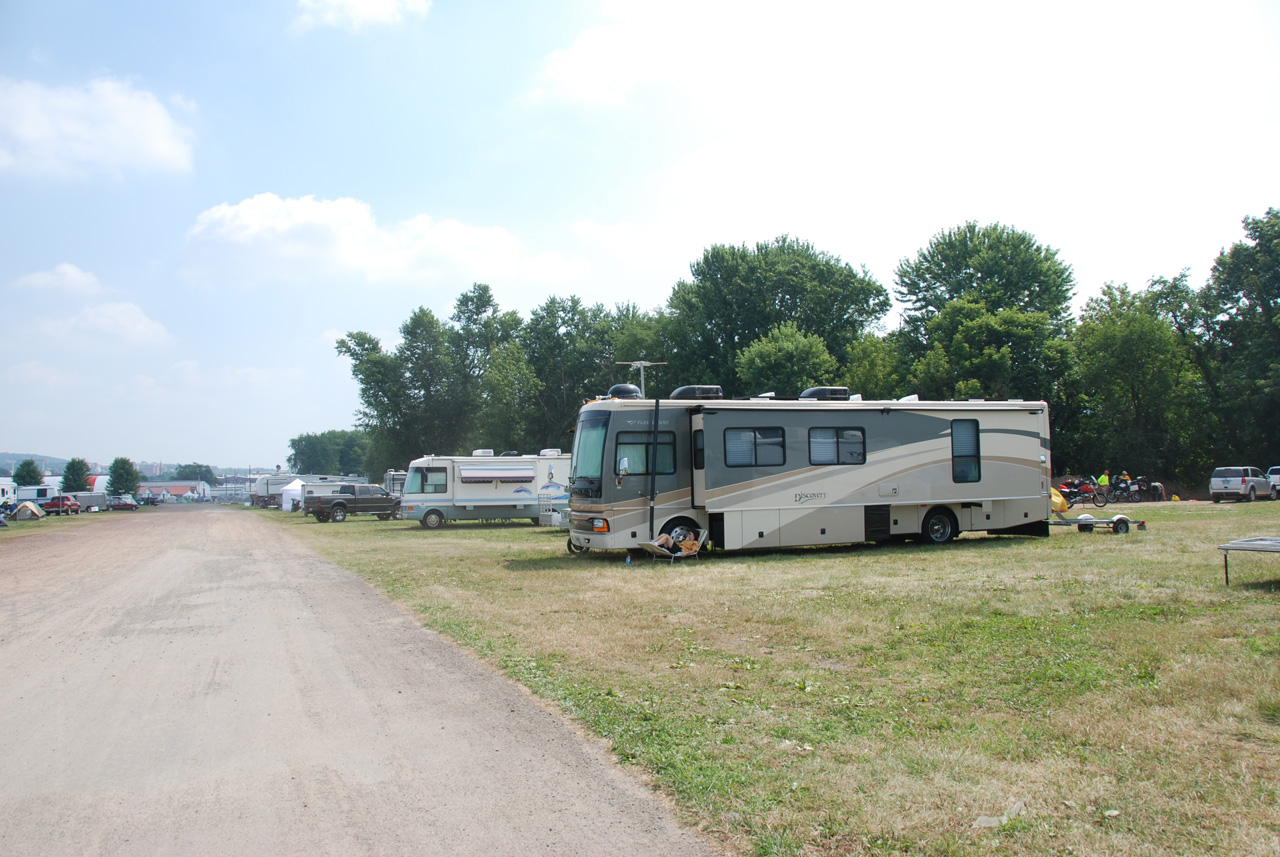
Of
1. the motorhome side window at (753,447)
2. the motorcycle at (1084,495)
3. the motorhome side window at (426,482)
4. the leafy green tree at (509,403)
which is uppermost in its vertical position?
the leafy green tree at (509,403)

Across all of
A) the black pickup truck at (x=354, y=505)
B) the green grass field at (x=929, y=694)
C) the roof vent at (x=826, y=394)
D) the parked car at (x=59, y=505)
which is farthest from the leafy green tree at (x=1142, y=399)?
the parked car at (x=59, y=505)

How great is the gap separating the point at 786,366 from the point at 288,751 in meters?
40.8

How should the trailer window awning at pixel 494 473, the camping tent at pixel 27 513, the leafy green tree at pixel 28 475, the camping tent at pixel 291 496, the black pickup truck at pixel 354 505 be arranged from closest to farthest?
the trailer window awning at pixel 494 473
the black pickup truck at pixel 354 505
the camping tent at pixel 27 513
the camping tent at pixel 291 496
the leafy green tree at pixel 28 475

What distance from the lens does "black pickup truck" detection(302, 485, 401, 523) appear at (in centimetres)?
3897

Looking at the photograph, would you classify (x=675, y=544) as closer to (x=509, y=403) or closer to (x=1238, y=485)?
(x=1238, y=485)

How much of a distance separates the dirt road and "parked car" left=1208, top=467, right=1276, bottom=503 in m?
38.5

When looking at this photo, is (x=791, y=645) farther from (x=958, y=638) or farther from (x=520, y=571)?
(x=520, y=571)

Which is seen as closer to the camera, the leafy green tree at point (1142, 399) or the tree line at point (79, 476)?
the leafy green tree at point (1142, 399)

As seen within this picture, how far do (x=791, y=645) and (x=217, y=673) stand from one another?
16.9 feet

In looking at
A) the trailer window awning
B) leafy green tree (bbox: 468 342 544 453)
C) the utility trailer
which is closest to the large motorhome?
the utility trailer

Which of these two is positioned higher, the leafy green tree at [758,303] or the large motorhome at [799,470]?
the leafy green tree at [758,303]

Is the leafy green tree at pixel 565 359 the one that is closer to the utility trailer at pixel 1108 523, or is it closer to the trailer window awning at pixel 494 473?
the trailer window awning at pixel 494 473

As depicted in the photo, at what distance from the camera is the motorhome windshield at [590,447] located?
1543 cm

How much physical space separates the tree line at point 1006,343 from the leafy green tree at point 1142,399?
0.08 m
